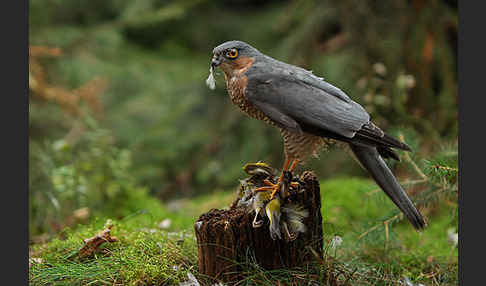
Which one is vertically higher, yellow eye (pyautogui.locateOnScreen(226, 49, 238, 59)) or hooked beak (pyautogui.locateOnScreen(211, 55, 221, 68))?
yellow eye (pyautogui.locateOnScreen(226, 49, 238, 59))

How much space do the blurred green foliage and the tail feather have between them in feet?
7.92

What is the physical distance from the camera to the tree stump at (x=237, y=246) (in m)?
2.99

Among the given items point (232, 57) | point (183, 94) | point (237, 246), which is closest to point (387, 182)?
point (237, 246)

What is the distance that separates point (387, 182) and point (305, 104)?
2.35 feet

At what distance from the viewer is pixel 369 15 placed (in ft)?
17.8

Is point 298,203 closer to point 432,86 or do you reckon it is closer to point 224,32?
point 432,86

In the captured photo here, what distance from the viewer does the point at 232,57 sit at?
10.4 feet

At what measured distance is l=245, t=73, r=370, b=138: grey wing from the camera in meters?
2.93

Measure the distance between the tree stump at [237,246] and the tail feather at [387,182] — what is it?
54 centimetres

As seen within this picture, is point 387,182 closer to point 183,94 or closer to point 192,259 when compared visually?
point 192,259

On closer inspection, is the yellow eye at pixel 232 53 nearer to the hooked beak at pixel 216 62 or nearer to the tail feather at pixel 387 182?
the hooked beak at pixel 216 62

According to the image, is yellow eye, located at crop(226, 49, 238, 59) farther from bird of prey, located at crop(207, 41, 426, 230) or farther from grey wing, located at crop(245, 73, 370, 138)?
grey wing, located at crop(245, 73, 370, 138)

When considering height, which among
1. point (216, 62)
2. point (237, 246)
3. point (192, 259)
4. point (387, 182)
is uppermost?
point (216, 62)

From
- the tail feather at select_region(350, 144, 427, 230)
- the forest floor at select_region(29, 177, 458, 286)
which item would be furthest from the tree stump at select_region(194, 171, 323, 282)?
the tail feather at select_region(350, 144, 427, 230)
